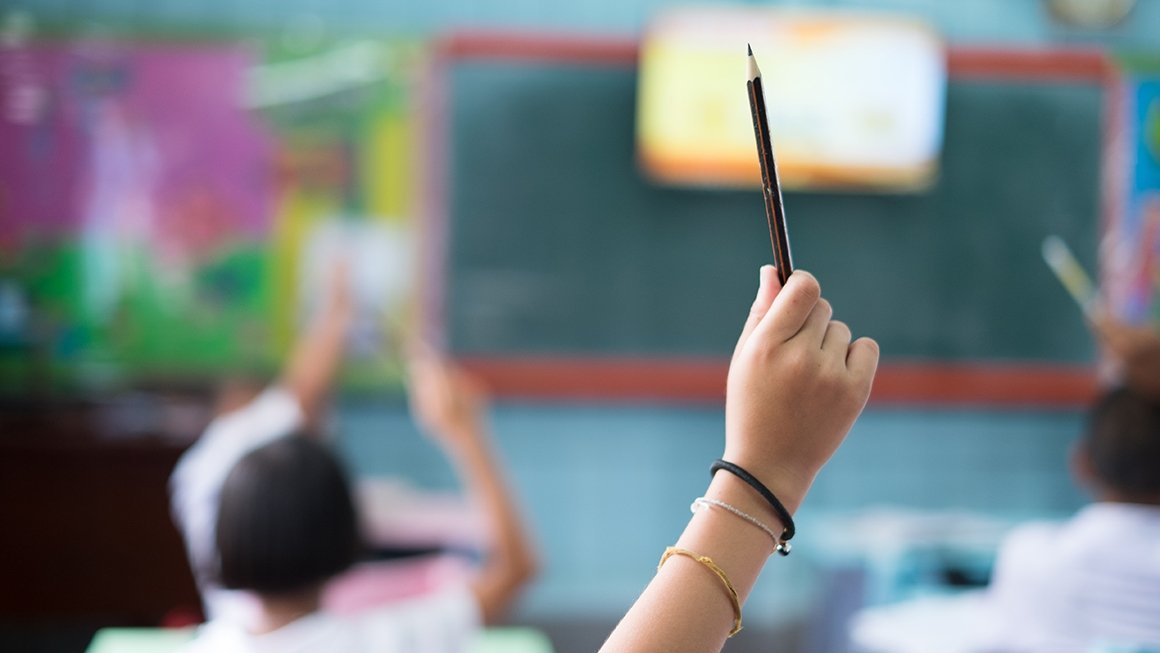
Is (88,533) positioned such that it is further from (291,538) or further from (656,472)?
(291,538)

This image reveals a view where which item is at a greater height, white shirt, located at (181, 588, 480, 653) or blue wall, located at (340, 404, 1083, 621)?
blue wall, located at (340, 404, 1083, 621)

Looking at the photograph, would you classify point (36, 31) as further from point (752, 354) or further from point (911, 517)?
point (752, 354)

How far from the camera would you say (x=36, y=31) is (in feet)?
10.7

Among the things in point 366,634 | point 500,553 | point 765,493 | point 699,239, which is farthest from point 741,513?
point 699,239

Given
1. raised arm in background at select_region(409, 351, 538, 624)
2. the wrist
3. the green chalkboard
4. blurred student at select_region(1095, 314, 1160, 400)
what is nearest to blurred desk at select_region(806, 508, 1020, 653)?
the green chalkboard

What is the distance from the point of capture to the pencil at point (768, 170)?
1.93 ft

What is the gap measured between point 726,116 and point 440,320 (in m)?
1.06

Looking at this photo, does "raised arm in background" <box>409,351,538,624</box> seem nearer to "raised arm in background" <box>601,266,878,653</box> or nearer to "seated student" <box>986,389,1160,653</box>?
"seated student" <box>986,389,1160,653</box>

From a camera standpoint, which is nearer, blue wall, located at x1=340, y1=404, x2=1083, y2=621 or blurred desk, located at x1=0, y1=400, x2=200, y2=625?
blurred desk, located at x1=0, y1=400, x2=200, y2=625

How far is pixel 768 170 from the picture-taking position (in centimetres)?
59

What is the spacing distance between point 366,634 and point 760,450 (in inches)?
31.8

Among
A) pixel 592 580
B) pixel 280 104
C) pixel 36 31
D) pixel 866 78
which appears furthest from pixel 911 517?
pixel 36 31

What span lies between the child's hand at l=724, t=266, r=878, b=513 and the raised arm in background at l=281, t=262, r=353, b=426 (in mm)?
2839

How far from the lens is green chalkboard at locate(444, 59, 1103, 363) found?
135 inches
